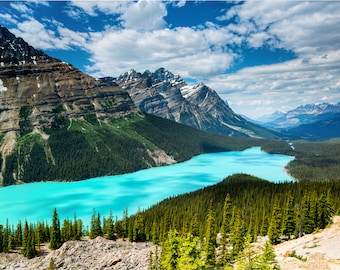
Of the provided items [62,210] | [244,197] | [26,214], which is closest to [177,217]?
[244,197]

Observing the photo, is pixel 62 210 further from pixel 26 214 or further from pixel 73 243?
pixel 73 243

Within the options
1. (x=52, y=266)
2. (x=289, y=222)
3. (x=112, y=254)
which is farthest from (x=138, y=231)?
(x=289, y=222)

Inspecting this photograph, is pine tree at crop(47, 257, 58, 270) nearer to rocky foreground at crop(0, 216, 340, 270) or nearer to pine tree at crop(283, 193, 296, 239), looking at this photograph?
rocky foreground at crop(0, 216, 340, 270)

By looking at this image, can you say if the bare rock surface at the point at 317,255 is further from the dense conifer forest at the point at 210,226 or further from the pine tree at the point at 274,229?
the pine tree at the point at 274,229

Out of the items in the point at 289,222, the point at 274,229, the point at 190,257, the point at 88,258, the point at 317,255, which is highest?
the point at 190,257

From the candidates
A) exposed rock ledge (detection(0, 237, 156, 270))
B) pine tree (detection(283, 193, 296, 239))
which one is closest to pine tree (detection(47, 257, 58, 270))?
exposed rock ledge (detection(0, 237, 156, 270))

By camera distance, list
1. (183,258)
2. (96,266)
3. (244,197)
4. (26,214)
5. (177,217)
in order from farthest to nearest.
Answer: (26,214), (244,197), (177,217), (96,266), (183,258)

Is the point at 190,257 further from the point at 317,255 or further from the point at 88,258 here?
the point at 88,258
